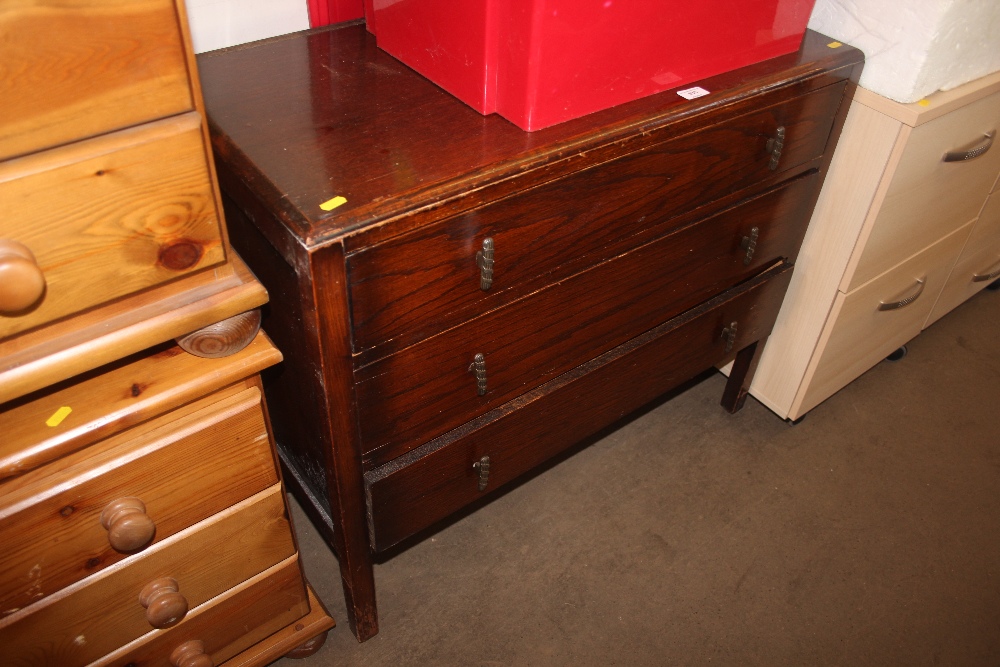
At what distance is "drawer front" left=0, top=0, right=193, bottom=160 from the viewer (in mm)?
560

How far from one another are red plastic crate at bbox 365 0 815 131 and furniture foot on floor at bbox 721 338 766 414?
0.67 metres

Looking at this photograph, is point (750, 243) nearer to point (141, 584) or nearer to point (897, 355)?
point (897, 355)

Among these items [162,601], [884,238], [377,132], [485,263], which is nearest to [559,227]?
[485,263]

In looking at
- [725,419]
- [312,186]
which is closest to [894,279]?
[725,419]

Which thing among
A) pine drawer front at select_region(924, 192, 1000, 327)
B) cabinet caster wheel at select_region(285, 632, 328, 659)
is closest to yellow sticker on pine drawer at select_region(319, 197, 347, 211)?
cabinet caster wheel at select_region(285, 632, 328, 659)

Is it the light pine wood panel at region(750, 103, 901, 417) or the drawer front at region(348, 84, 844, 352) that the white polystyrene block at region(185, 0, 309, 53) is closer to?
the drawer front at region(348, 84, 844, 352)

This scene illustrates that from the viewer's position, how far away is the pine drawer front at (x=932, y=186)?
4.24 feet

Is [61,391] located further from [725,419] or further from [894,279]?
[894,279]

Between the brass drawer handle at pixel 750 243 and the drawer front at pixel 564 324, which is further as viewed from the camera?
the brass drawer handle at pixel 750 243

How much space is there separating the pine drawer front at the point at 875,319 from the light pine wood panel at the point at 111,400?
1097 millimetres

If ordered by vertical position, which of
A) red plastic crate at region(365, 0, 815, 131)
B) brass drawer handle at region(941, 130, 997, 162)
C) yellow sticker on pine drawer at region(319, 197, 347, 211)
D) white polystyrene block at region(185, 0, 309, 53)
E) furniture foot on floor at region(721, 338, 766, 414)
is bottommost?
furniture foot on floor at region(721, 338, 766, 414)

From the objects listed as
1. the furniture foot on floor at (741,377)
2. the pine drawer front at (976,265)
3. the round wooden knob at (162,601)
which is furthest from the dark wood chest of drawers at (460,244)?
the pine drawer front at (976,265)

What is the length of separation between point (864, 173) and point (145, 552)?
1189 millimetres

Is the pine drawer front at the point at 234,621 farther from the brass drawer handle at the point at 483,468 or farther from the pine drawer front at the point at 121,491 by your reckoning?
the brass drawer handle at the point at 483,468
